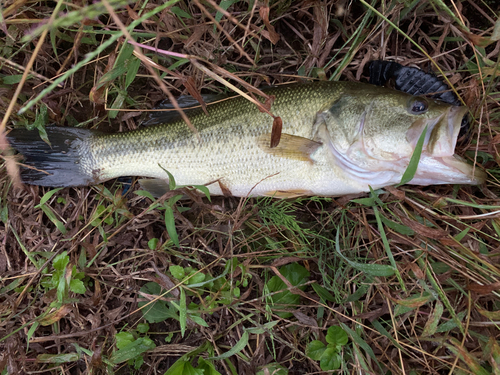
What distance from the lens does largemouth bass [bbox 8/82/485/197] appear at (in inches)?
82.2

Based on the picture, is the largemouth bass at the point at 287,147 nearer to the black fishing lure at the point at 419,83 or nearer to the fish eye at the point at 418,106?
the fish eye at the point at 418,106

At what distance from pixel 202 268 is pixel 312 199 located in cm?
94

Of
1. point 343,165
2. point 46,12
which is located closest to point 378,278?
point 343,165

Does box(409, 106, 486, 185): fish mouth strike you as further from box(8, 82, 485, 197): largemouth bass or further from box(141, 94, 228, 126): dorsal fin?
box(141, 94, 228, 126): dorsal fin

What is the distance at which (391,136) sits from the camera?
82.5 inches

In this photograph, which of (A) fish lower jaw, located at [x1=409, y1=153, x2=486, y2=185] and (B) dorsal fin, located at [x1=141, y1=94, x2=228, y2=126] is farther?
(B) dorsal fin, located at [x1=141, y1=94, x2=228, y2=126]

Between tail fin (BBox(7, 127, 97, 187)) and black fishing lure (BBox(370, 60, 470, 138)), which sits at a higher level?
black fishing lure (BBox(370, 60, 470, 138))

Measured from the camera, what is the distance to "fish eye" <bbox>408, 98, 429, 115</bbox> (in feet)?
6.81

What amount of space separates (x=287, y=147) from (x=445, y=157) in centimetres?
99

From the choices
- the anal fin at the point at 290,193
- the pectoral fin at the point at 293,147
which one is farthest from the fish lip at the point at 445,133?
the anal fin at the point at 290,193

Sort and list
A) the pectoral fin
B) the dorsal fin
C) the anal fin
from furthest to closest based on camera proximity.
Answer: the dorsal fin < the anal fin < the pectoral fin

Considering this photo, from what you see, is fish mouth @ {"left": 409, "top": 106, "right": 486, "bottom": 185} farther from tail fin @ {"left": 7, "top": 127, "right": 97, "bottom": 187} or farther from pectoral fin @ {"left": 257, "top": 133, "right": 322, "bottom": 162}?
tail fin @ {"left": 7, "top": 127, "right": 97, "bottom": 187}

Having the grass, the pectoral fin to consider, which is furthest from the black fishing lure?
the pectoral fin

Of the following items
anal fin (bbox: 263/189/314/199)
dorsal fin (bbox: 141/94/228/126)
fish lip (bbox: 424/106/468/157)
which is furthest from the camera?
dorsal fin (bbox: 141/94/228/126)
